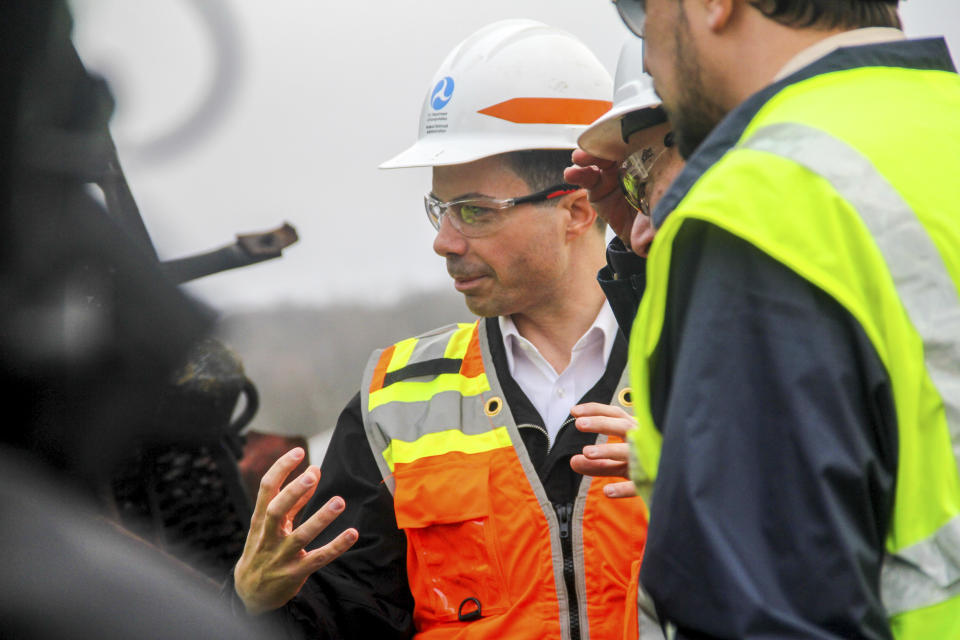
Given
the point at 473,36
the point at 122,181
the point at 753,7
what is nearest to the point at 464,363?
the point at 473,36

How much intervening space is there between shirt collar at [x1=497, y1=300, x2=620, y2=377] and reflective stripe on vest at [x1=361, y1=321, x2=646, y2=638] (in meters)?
0.07

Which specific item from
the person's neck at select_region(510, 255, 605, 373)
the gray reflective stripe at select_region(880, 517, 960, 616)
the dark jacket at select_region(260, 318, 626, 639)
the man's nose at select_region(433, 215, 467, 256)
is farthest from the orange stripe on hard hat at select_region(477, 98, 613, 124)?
the gray reflective stripe at select_region(880, 517, 960, 616)

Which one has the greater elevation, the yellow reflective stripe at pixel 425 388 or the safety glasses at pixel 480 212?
the safety glasses at pixel 480 212

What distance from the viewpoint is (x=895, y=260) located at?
3.05ft

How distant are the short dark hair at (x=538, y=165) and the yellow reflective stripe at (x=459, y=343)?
44 cm

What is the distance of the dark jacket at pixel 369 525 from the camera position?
2.16m

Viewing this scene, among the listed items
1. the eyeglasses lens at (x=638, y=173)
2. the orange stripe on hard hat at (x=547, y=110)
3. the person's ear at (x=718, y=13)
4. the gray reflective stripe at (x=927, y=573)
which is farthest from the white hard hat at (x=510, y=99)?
the gray reflective stripe at (x=927, y=573)

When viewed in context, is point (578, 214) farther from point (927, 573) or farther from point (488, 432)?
point (927, 573)

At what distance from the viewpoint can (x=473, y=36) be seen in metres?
2.78

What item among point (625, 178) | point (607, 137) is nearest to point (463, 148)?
point (607, 137)

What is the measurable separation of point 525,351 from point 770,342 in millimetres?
1549

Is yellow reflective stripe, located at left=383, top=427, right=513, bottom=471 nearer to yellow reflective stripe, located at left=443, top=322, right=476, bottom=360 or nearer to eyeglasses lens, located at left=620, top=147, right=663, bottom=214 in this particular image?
yellow reflective stripe, located at left=443, top=322, right=476, bottom=360

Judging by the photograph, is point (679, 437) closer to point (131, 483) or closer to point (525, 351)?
point (525, 351)

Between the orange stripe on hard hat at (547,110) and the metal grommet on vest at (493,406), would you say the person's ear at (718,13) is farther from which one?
the orange stripe on hard hat at (547,110)
